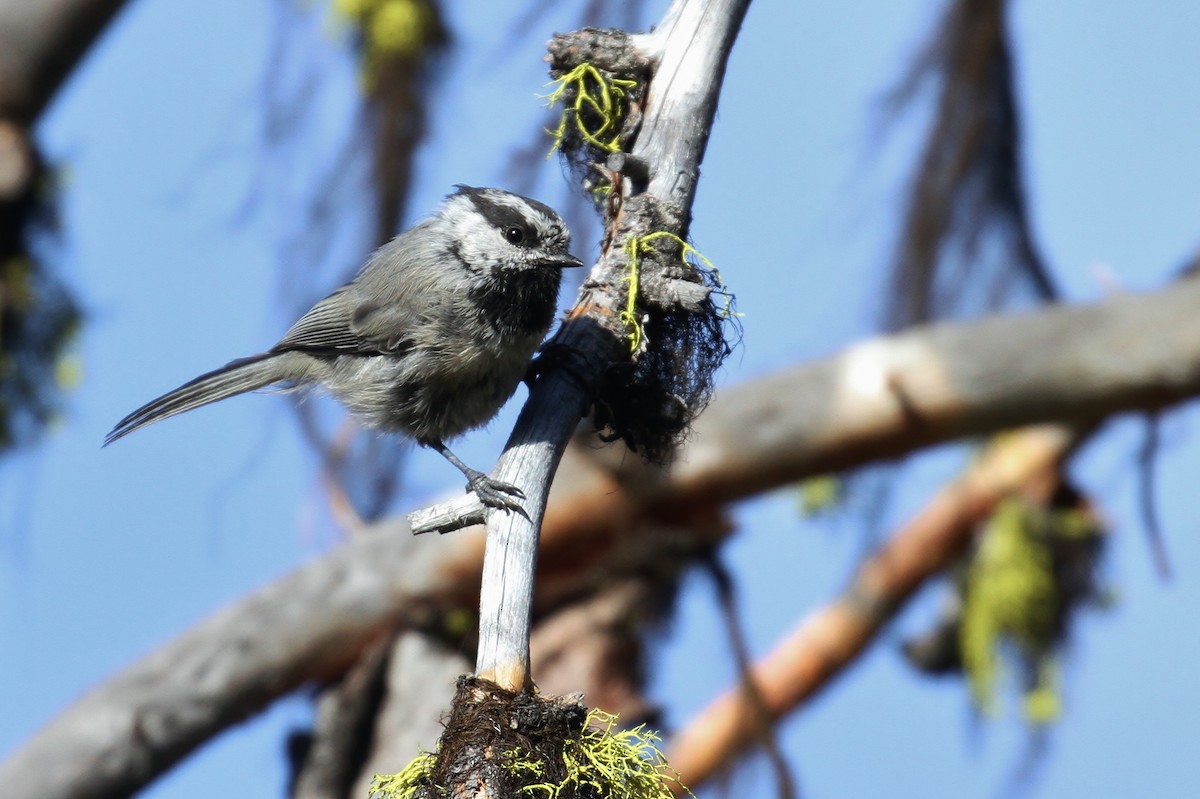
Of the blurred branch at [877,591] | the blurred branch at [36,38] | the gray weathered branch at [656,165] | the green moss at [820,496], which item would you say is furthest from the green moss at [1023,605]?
the blurred branch at [36,38]

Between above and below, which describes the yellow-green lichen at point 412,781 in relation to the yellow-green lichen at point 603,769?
above

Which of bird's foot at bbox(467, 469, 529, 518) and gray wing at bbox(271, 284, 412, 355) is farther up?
gray wing at bbox(271, 284, 412, 355)

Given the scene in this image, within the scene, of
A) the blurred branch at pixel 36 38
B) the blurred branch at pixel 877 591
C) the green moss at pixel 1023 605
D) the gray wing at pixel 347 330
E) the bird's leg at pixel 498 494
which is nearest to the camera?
the bird's leg at pixel 498 494

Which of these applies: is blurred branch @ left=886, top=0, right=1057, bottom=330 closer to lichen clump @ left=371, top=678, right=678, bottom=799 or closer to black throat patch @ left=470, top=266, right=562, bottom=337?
black throat patch @ left=470, top=266, right=562, bottom=337

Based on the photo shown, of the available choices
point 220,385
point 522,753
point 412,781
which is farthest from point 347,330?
point 522,753

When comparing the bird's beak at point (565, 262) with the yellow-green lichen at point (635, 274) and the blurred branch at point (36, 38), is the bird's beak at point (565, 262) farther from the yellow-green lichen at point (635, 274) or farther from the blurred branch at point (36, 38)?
the blurred branch at point (36, 38)

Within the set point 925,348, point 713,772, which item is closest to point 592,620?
point 713,772

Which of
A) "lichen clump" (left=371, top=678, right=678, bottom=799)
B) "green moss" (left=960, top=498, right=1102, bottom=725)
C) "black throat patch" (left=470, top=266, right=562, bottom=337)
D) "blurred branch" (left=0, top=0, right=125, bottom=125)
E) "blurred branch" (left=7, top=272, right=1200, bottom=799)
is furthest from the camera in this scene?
"green moss" (left=960, top=498, right=1102, bottom=725)

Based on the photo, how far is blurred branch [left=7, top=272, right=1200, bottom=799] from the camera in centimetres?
578

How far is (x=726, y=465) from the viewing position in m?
6.27

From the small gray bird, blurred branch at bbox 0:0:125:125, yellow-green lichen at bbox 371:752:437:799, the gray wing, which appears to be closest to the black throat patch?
the small gray bird

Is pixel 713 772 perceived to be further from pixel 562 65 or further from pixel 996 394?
pixel 562 65

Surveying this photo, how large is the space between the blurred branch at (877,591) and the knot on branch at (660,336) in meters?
4.39

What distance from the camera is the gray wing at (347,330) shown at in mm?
3957
